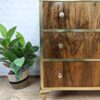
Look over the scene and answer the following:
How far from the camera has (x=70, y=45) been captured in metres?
1.67

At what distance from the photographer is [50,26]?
1629 millimetres

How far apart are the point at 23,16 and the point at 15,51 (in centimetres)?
45

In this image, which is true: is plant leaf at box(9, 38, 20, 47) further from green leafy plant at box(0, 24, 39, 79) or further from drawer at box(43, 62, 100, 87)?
drawer at box(43, 62, 100, 87)

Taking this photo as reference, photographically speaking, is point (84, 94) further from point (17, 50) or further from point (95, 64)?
point (17, 50)

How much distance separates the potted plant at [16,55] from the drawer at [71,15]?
45cm

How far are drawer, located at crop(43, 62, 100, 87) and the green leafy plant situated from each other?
0.30 metres

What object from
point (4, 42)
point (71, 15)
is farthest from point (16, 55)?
point (71, 15)

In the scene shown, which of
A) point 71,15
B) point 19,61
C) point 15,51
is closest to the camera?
point 71,15

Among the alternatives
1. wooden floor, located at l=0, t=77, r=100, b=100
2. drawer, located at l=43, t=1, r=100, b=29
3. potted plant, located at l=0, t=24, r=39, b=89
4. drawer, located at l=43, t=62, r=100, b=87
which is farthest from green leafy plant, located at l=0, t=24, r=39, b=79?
drawer, located at l=43, t=1, r=100, b=29

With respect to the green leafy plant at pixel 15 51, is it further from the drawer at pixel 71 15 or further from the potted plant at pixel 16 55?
the drawer at pixel 71 15

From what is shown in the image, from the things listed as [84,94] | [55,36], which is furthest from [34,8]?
[84,94]

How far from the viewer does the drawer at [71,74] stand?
1.72 metres

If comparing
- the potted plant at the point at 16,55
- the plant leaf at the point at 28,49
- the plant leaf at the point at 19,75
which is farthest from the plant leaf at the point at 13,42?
the plant leaf at the point at 19,75

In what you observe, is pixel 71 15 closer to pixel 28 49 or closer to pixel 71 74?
pixel 71 74
